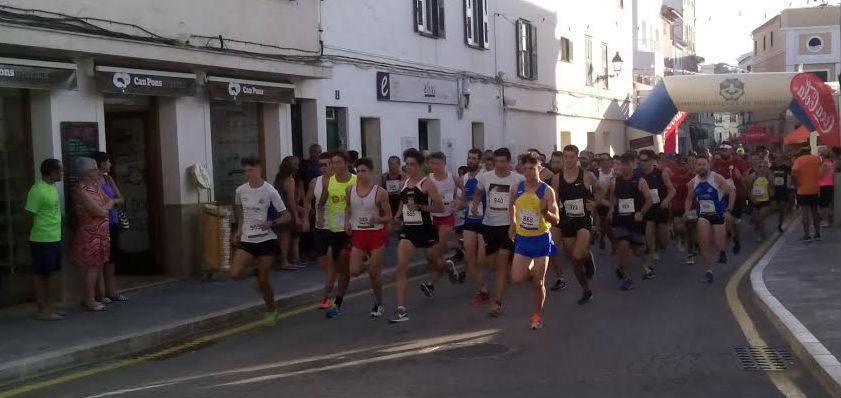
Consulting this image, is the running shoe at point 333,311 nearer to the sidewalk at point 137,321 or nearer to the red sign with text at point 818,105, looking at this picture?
the sidewalk at point 137,321

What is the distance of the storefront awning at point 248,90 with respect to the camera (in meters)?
13.3

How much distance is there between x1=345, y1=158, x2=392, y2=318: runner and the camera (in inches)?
388

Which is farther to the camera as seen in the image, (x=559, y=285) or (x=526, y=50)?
(x=526, y=50)

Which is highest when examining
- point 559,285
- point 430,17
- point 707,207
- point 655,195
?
point 430,17

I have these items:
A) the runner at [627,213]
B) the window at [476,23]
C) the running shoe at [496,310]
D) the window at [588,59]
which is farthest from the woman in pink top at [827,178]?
the window at [588,59]

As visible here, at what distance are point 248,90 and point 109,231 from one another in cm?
358

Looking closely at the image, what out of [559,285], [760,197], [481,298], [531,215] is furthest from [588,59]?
[531,215]

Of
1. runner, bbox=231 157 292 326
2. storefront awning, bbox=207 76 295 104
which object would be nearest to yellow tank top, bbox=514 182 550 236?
runner, bbox=231 157 292 326

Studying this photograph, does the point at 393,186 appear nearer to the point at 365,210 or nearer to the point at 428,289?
the point at 428,289

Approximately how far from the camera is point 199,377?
7.50m

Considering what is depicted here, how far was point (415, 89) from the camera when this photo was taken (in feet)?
64.4

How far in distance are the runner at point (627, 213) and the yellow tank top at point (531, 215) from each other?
121 inches

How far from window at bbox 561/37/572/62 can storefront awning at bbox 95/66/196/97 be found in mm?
17549

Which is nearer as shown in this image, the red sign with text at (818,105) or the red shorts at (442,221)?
the red shorts at (442,221)
